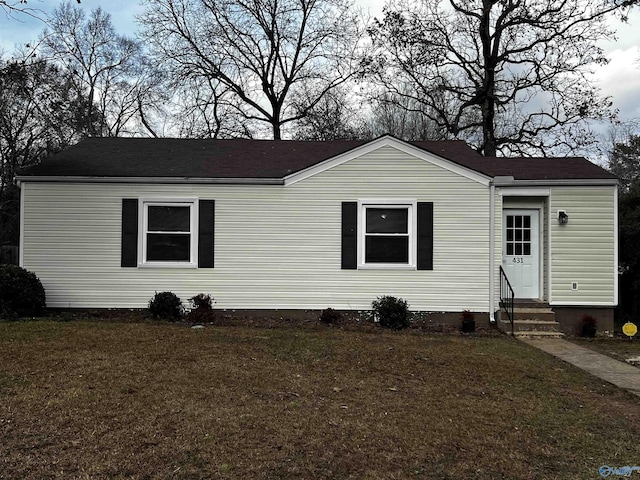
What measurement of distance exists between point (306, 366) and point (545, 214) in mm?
7332

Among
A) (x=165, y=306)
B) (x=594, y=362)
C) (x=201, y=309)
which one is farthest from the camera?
(x=201, y=309)

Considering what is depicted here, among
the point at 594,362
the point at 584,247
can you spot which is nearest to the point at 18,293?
the point at 594,362

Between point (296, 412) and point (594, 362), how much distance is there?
210 inches

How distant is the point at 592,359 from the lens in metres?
7.61

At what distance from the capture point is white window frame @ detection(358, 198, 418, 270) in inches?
404

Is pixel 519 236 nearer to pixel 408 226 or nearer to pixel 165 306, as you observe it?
pixel 408 226

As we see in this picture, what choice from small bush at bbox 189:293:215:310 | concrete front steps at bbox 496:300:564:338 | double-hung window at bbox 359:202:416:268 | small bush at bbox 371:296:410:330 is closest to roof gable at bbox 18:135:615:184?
double-hung window at bbox 359:202:416:268

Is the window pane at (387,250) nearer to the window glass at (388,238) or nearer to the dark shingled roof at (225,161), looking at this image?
the window glass at (388,238)

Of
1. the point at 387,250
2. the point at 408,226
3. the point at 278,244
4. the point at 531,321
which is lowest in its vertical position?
the point at 531,321

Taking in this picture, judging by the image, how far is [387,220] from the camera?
10367mm

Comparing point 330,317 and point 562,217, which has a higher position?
point 562,217

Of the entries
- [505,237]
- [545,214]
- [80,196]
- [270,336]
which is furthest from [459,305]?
[80,196]

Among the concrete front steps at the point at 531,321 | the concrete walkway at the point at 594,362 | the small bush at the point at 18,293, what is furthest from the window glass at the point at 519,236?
the small bush at the point at 18,293

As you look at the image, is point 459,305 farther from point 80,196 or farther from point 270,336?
point 80,196
